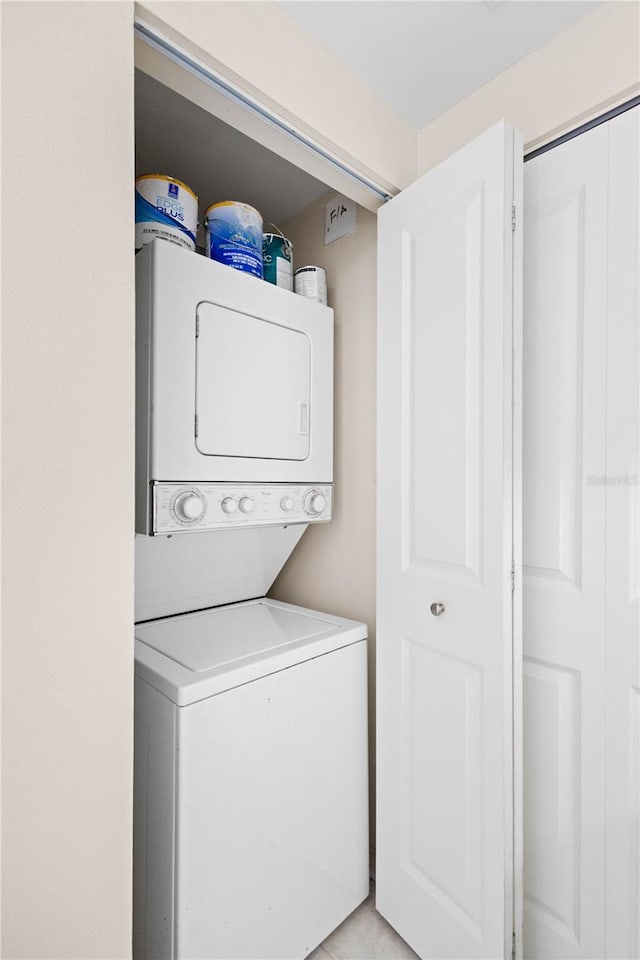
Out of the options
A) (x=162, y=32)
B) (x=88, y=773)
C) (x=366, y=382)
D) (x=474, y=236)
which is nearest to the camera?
(x=88, y=773)

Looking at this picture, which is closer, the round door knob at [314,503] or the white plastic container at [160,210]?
the white plastic container at [160,210]

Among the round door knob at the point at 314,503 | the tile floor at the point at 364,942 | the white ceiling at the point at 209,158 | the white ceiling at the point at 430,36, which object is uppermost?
the white ceiling at the point at 430,36

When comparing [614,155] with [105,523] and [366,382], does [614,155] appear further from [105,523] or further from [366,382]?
[105,523]

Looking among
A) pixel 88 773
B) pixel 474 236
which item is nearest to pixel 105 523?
pixel 88 773

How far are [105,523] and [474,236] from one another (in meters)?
1.22

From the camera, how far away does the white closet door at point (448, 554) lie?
1.32 meters

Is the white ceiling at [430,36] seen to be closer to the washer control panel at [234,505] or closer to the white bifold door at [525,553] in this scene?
the white bifold door at [525,553]

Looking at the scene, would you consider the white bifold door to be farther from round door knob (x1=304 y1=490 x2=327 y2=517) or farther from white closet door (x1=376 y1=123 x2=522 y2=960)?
round door knob (x1=304 y1=490 x2=327 y2=517)

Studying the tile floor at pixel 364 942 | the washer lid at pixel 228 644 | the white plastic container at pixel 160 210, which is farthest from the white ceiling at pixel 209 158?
the tile floor at pixel 364 942

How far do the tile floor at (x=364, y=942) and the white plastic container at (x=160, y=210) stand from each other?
2.25m

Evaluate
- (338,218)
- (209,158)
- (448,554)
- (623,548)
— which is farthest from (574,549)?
(209,158)

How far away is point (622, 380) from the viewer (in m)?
1.29

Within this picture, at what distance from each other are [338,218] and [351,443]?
3.06 feet

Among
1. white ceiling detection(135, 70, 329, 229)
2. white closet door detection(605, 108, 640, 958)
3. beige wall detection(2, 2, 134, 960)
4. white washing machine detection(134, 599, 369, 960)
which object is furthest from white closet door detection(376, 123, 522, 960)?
beige wall detection(2, 2, 134, 960)
